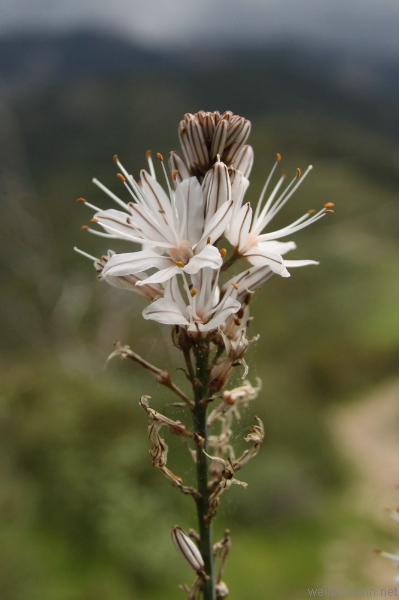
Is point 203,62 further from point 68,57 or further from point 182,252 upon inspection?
point 182,252

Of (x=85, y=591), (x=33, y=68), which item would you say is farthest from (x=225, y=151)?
(x=33, y=68)

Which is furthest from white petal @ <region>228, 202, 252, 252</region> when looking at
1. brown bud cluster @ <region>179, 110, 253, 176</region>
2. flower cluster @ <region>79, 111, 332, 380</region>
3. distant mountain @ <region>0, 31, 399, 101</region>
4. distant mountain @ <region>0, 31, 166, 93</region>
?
distant mountain @ <region>0, 31, 399, 101</region>

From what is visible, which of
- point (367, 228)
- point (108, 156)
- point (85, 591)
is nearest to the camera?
point (85, 591)

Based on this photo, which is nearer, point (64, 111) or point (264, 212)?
point (264, 212)

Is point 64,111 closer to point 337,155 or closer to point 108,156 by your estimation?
point 108,156

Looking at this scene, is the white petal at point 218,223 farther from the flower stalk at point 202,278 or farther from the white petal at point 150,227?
the white petal at point 150,227

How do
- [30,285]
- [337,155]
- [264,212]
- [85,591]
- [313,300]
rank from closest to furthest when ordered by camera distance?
[264,212] < [85,591] < [313,300] < [30,285] < [337,155]
